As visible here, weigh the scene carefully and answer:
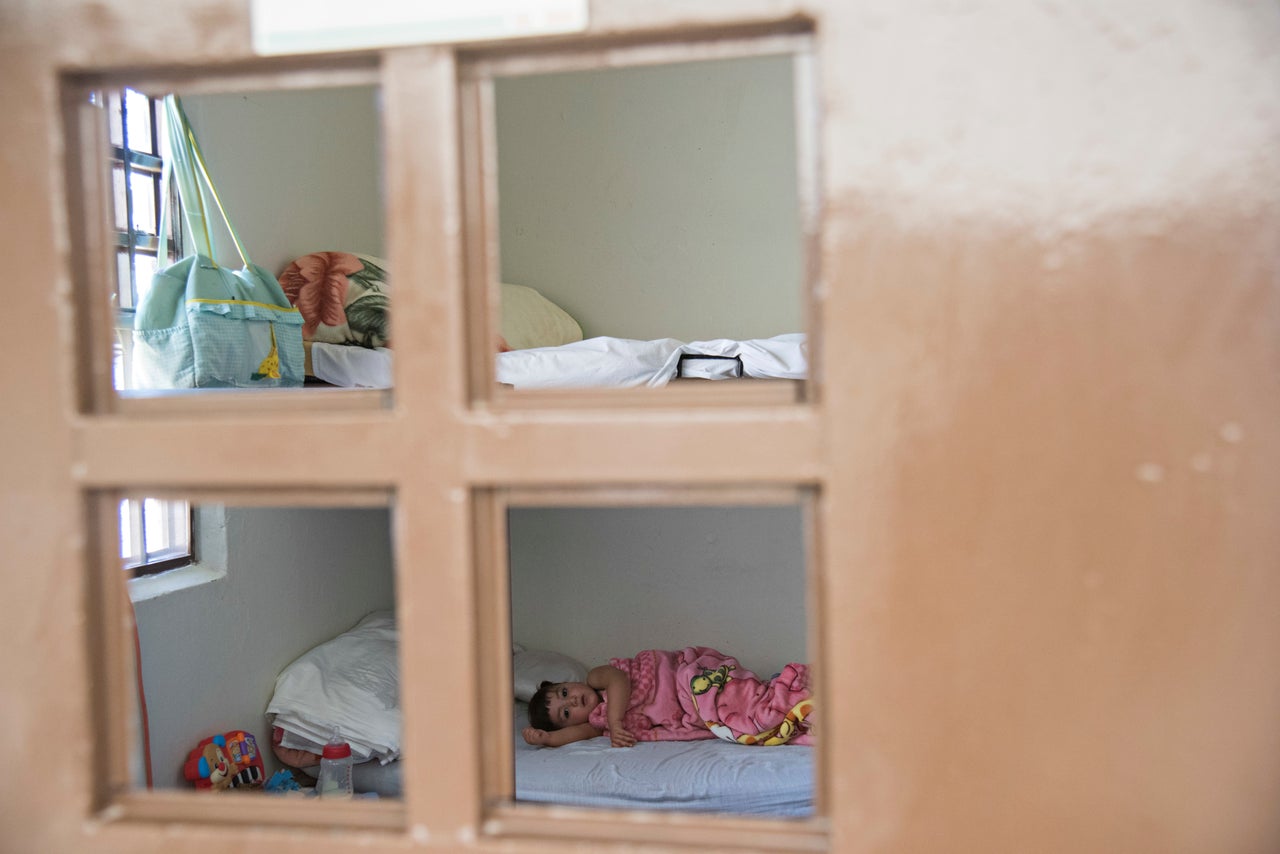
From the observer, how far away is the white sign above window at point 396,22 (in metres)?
0.59

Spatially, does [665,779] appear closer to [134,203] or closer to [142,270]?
[142,270]

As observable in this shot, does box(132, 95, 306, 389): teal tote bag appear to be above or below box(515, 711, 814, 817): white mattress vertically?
above

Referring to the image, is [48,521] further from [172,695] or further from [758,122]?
[758,122]

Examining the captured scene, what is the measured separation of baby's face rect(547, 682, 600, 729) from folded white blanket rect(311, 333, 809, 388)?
108cm

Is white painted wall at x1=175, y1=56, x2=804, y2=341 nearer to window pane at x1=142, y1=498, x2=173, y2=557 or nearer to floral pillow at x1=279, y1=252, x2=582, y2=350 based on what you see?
floral pillow at x1=279, y1=252, x2=582, y2=350

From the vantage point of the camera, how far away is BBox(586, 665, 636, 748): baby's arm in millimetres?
2645

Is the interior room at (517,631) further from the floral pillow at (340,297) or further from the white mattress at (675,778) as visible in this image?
the floral pillow at (340,297)

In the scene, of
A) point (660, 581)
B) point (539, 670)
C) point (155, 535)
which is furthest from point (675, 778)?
point (155, 535)

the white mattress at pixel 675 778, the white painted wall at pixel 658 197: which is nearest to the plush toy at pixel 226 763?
the white mattress at pixel 675 778

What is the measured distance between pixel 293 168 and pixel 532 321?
77 centimetres

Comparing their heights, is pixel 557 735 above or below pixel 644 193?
below

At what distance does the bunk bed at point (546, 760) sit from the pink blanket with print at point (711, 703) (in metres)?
0.09

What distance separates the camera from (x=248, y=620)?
2.24 m

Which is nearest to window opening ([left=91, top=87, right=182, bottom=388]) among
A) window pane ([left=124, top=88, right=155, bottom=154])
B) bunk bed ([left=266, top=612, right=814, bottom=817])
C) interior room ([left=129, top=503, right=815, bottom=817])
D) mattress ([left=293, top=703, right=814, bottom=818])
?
window pane ([left=124, top=88, right=155, bottom=154])
